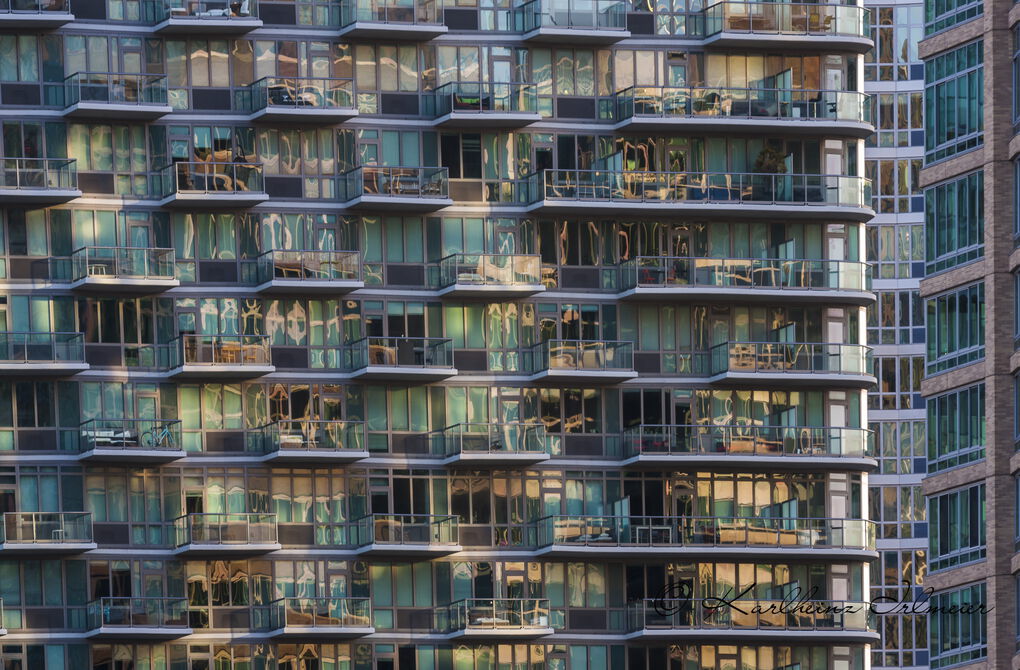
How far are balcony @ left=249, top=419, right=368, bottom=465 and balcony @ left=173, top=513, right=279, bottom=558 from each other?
2.10 m

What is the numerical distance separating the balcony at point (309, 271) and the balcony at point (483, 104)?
223 inches

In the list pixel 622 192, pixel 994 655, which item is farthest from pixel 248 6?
pixel 994 655

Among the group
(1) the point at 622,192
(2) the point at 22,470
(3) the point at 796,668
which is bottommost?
(3) the point at 796,668

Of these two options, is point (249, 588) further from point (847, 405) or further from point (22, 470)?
point (847, 405)

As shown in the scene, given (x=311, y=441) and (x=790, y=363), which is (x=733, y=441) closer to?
(x=790, y=363)

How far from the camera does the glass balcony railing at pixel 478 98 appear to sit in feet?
390

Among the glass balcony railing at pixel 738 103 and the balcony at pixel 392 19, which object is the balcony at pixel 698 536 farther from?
the balcony at pixel 392 19

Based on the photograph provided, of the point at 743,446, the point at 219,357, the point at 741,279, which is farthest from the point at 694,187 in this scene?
the point at 219,357

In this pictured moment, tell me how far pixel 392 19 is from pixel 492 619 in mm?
19759

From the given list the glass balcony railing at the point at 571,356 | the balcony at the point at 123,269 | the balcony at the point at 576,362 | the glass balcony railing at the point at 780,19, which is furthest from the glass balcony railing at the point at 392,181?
the glass balcony railing at the point at 780,19

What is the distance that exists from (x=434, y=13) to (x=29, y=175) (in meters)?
14.3

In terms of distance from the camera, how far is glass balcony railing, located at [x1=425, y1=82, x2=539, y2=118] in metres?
119

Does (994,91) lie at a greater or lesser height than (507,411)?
greater

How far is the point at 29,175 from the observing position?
116 meters
